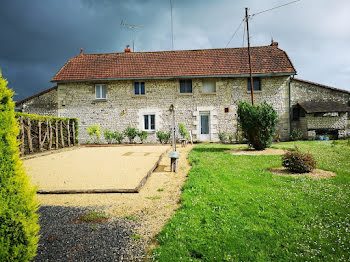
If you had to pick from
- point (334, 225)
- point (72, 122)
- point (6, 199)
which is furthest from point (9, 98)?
point (72, 122)

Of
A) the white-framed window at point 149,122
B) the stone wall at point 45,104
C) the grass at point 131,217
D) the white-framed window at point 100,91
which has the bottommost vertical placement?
the grass at point 131,217

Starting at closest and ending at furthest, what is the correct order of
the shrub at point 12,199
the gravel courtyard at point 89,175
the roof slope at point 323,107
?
the shrub at point 12,199, the gravel courtyard at point 89,175, the roof slope at point 323,107

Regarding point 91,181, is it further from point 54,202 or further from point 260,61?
point 260,61

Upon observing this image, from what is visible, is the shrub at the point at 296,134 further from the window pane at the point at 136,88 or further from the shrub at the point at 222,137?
the window pane at the point at 136,88

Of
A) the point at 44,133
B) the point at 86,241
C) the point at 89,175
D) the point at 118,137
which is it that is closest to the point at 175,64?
the point at 118,137

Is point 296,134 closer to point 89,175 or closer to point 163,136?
point 163,136

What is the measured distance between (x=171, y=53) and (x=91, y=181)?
15844mm

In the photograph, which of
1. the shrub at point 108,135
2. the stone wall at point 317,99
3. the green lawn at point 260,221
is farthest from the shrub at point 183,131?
the green lawn at point 260,221

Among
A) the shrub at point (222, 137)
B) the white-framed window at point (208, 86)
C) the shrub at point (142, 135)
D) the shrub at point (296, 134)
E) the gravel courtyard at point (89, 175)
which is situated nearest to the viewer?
the gravel courtyard at point (89, 175)

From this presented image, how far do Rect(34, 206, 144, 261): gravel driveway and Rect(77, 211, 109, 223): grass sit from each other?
0.12 metres

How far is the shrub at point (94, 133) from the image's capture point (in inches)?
641

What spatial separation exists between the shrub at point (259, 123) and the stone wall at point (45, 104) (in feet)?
49.5

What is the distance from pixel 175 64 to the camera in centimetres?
1784

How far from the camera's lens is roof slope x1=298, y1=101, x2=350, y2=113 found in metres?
15.0
